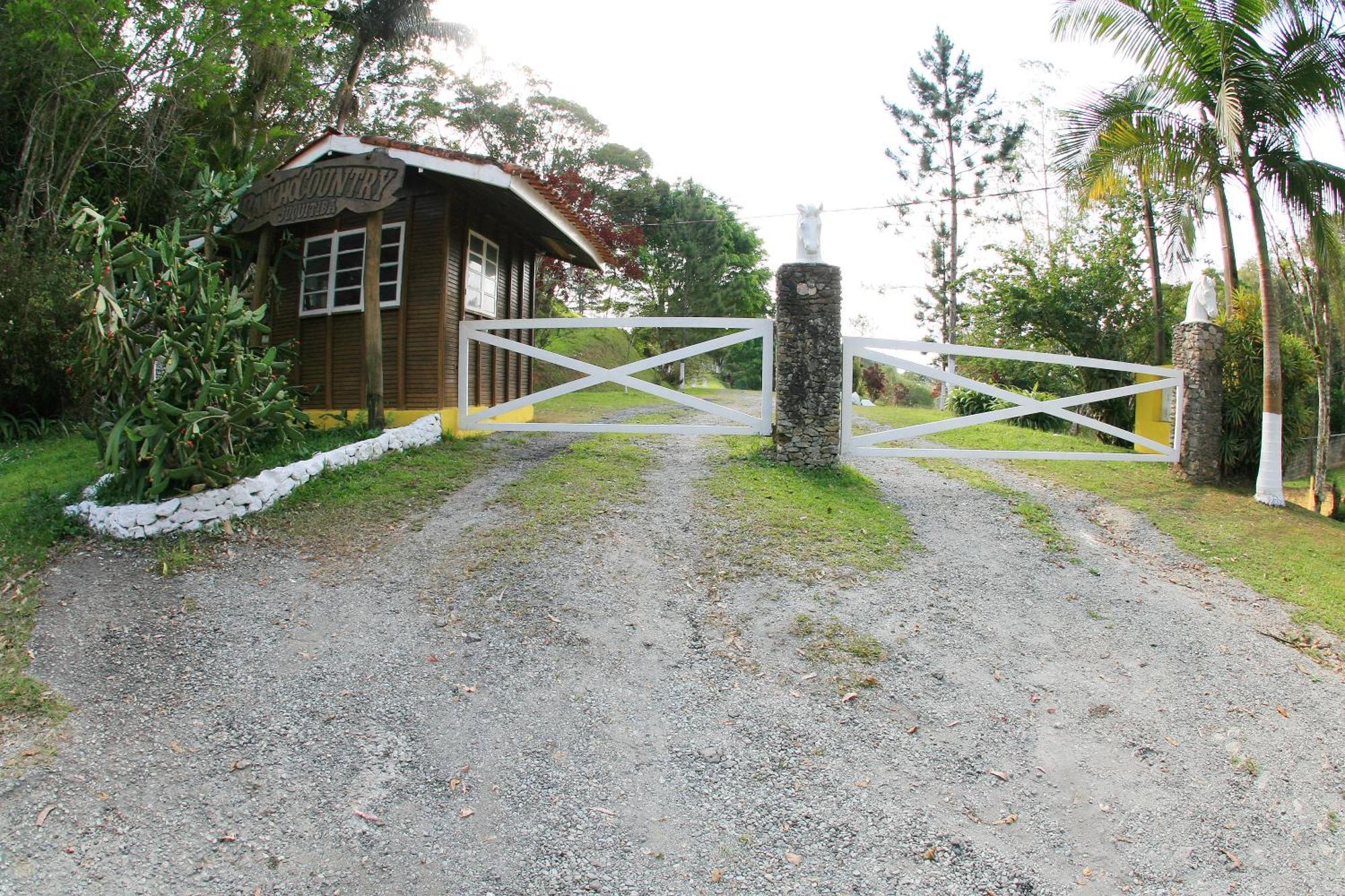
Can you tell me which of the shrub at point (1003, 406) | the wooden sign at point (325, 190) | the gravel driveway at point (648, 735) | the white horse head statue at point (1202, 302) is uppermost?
the wooden sign at point (325, 190)

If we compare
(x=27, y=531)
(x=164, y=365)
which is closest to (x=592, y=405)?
(x=164, y=365)

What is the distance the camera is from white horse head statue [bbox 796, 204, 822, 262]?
8438 millimetres

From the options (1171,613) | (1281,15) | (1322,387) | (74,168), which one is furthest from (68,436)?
(1322,387)

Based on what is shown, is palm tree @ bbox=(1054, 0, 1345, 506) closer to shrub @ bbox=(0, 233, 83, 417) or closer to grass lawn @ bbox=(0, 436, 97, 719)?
grass lawn @ bbox=(0, 436, 97, 719)

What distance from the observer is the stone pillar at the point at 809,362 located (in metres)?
8.32

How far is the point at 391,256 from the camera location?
9891 mm

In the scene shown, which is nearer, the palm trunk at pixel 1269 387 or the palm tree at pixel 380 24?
the palm trunk at pixel 1269 387

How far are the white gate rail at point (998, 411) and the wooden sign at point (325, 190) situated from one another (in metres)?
5.38

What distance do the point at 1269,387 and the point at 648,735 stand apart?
856 centimetres

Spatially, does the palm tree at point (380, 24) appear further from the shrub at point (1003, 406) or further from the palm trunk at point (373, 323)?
the shrub at point (1003, 406)

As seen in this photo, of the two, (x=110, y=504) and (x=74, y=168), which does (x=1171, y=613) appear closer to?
(x=110, y=504)

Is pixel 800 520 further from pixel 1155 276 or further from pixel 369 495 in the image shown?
pixel 1155 276

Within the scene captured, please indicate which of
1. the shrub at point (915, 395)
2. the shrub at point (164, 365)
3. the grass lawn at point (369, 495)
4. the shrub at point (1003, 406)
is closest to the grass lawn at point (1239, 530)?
the shrub at point (1003, 406)

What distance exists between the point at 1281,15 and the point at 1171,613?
291 inches
